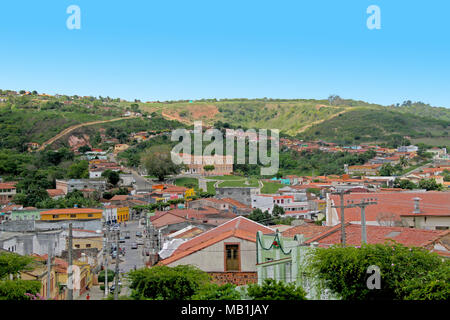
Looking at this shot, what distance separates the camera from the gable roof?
14.0 m

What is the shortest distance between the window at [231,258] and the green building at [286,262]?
52 centimetres

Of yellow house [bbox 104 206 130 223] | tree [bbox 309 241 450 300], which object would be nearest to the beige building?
tree [bbox 309 241 450 300]

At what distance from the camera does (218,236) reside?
14406 millimetres

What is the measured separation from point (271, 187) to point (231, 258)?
1815 inches

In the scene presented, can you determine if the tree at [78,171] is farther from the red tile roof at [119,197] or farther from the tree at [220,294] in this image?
the tree at [220,294]

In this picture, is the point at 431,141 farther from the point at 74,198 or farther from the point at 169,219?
the point at 169,219

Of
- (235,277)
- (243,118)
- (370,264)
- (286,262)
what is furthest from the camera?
(243,118)

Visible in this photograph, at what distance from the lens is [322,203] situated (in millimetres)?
47469

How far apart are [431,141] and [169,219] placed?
82.3 metres

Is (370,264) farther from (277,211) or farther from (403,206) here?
(277,211)

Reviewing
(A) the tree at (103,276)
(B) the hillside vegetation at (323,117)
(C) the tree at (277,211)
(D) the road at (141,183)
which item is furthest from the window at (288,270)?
(B) the hillside vegetation at (323,117)

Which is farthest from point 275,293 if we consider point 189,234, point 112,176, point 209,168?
point 209,168

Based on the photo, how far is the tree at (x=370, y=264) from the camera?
10.4 metres

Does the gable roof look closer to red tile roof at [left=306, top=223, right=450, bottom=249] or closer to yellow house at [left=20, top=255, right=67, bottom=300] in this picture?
red tile roof at [left=306, top=223, right=450, bottom=249]
